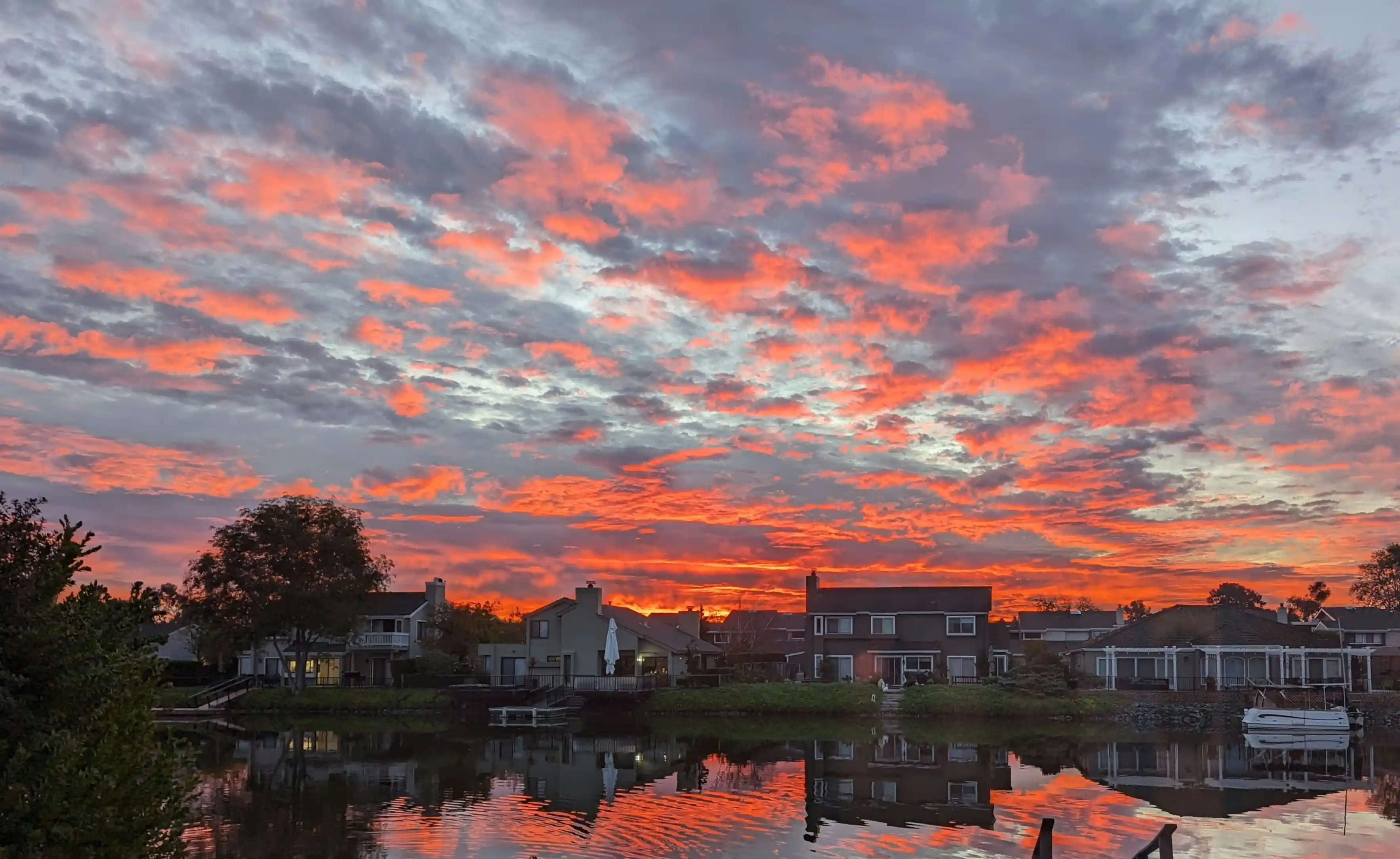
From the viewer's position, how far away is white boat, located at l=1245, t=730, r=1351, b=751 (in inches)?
2349

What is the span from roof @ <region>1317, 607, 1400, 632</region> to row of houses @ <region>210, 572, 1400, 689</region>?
16cm

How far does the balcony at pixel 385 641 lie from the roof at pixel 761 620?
1448 inches

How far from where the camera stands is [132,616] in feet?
46.5

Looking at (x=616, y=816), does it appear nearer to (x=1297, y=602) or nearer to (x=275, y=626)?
(x=275, y=626)

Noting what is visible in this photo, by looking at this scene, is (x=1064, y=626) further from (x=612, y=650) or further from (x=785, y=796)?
(x=785, y=796)

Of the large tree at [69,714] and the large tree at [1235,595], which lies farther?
the large tree at [1235,595]

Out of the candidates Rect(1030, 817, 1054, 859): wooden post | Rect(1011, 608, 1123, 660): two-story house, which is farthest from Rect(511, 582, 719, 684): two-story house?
Rect(1030, 817, 1054, 859): wooden post

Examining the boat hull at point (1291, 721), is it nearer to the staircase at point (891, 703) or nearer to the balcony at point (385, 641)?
the staircase at point (891, 703)

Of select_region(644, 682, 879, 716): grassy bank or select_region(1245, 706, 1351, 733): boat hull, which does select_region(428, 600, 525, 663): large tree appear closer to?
select_region(644, 682, 879, 716): grassy bank

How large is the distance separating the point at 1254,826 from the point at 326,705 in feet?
207

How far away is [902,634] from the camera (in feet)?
305

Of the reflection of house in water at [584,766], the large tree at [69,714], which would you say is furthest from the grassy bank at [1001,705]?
the large tree at [69,714]

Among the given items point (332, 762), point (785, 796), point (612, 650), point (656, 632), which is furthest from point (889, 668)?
point (785, 796)

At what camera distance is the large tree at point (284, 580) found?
82125 millimetres
